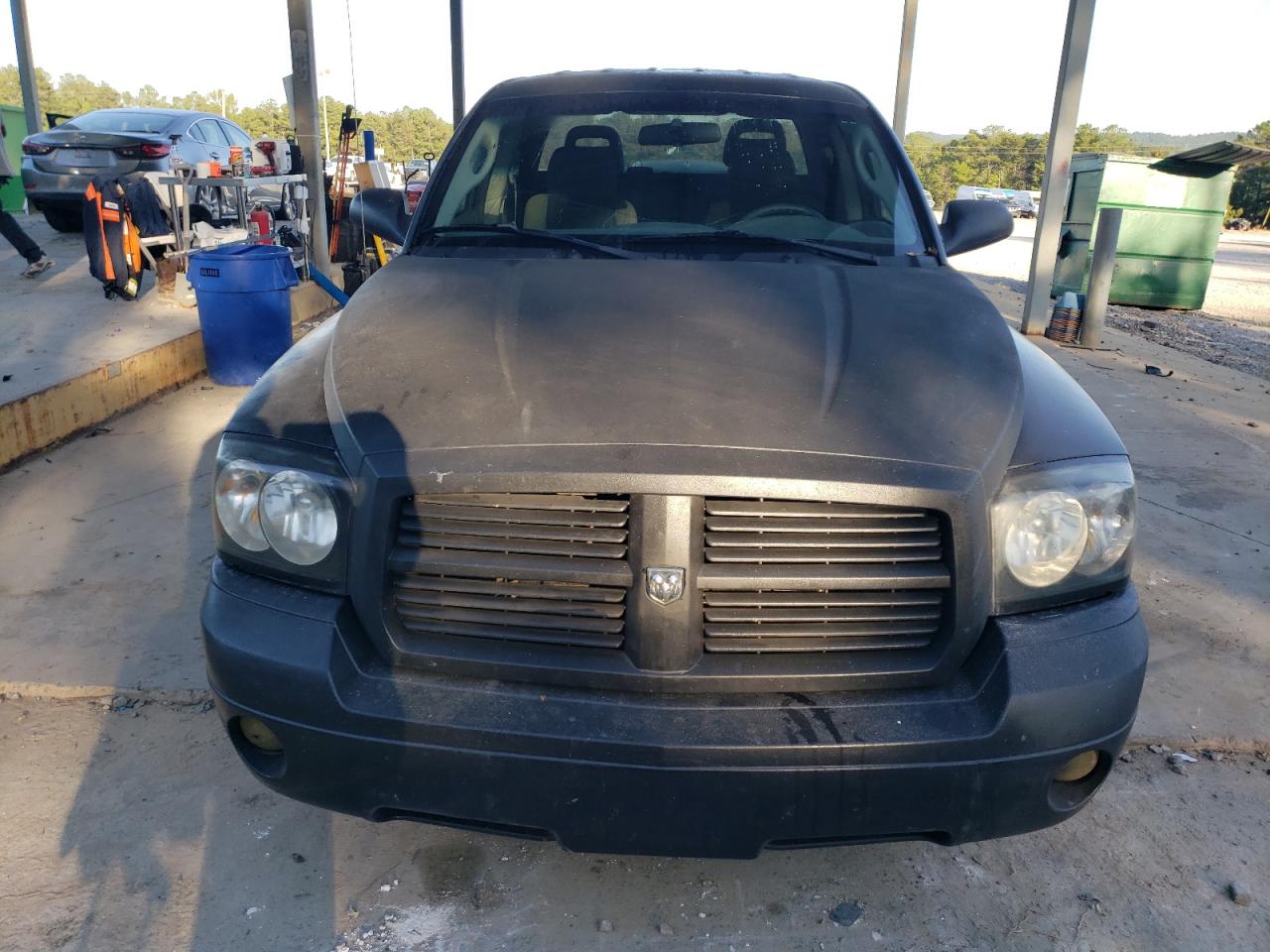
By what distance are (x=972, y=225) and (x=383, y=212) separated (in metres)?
2.04

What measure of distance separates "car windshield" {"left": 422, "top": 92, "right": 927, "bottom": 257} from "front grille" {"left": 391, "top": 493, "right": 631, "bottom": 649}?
1445mm

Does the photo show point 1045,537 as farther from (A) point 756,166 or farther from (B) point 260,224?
(B) point 260,224

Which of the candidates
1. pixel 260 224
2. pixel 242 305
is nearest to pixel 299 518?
pixel 242 305

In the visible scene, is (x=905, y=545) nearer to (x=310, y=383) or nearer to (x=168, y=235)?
(x=310, y=383)

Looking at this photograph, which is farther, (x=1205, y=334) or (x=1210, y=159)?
(x=1210, y=159)

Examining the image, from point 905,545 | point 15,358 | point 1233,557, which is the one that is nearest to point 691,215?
point 905,545

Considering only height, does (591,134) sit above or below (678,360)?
above

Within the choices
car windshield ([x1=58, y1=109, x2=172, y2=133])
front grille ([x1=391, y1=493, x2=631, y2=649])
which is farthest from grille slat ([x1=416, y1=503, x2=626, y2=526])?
car windshield ([x1=58, y1=109, x2=172, y2=133])

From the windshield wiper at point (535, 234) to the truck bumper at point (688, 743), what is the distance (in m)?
1.44

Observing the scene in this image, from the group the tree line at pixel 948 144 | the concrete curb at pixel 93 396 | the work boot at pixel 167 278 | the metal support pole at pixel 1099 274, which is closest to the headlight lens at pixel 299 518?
the concrete curb at pixel 93 396

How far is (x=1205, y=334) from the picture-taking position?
1144 centimetres

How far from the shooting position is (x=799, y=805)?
1.80 m

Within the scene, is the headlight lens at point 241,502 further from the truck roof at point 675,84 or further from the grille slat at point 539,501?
the truck roof at point 675,84

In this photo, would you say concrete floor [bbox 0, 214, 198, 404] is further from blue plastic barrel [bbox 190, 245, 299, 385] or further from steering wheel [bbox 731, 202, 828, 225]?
steering wheel [bbox 731, 202, 828, 225]
